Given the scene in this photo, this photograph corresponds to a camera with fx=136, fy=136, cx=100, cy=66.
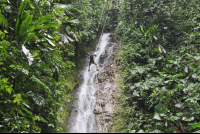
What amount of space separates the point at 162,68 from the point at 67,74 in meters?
3.80

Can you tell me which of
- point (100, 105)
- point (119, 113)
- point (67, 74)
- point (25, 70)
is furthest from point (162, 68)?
point (25, 70)

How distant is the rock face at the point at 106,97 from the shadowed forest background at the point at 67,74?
46 centimetres

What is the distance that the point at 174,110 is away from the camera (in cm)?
357

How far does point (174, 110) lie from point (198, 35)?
351 centimetres

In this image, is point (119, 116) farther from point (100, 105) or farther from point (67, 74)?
point (67, 74)

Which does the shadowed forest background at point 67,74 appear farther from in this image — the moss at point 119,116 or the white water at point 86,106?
the white water at point 86,106

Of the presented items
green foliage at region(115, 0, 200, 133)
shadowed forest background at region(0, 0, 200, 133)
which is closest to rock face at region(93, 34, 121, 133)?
shadowed forest background at region(0, 0, 200, 133)

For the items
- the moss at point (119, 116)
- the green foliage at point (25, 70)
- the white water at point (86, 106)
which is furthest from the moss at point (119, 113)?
the green foliage at point (25, 70)

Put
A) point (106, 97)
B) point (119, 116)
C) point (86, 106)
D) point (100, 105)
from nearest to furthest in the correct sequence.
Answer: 1. point (119, 116)
2. point (100, 105)
3. point (86, 106)
4. point (106, 97)

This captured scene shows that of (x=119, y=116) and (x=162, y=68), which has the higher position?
(x=162, y=68)

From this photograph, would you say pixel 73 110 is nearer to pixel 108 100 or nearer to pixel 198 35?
Answer: pixel 108 100

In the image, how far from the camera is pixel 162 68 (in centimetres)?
557

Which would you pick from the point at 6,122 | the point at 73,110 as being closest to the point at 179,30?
the point at 73,110

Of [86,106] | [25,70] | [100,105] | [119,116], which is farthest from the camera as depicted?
[86,106]
